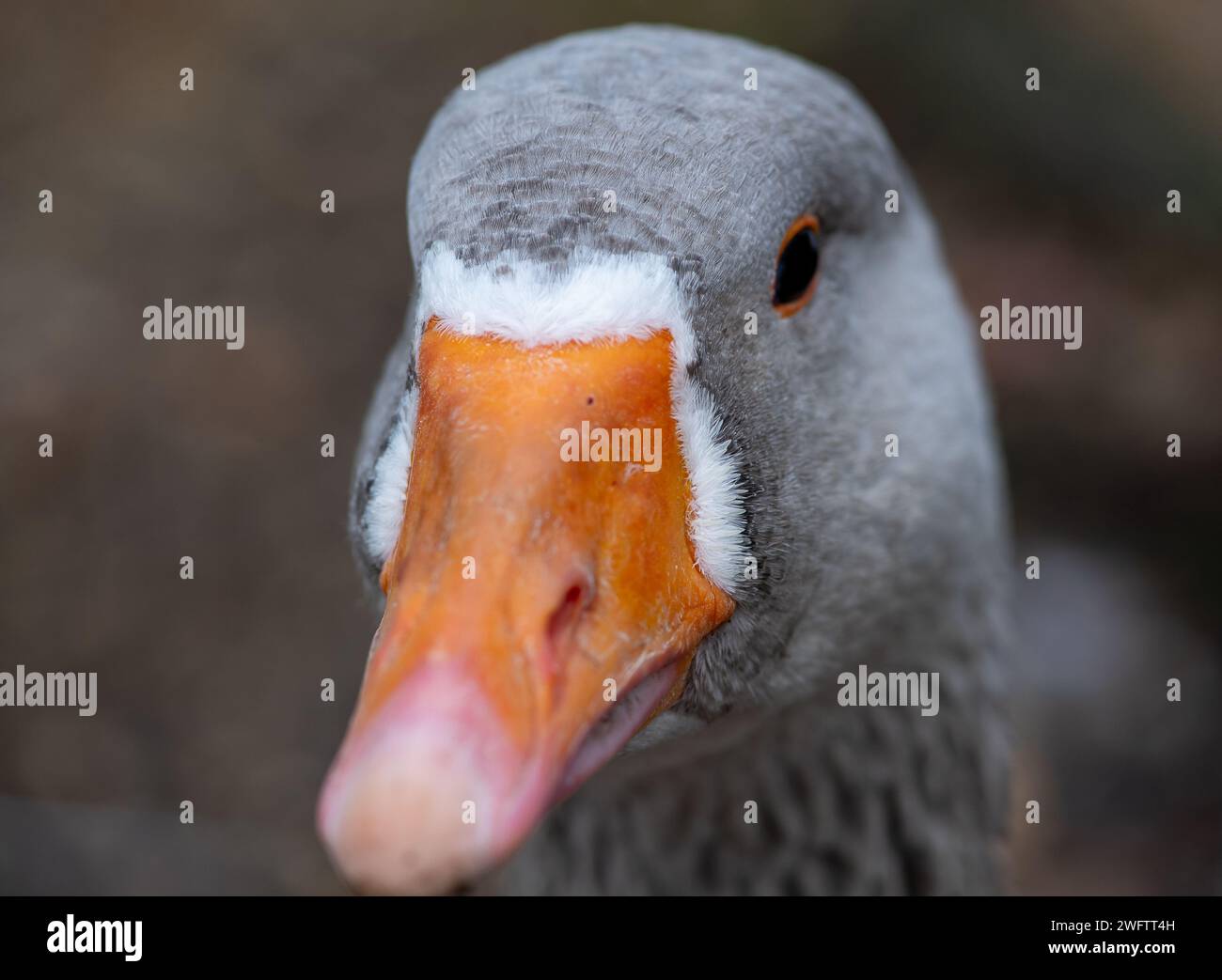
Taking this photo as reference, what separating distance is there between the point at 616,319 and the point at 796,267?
0.52 metres

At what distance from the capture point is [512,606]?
4.60ft

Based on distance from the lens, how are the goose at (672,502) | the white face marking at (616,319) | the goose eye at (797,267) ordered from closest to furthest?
the goose at (672,502)
the white face marking at (616,319)
the goose eye at (797,267)

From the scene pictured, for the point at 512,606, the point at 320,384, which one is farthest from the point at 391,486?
the point at 320,384

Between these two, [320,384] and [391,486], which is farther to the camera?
[320,384]

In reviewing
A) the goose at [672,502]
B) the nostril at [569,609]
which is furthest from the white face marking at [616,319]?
the nostril at [569,609]

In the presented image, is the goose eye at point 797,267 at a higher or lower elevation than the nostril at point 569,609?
higher

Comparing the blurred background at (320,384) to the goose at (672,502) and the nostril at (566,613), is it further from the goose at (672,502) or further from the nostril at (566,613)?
the nostril at (566,613)

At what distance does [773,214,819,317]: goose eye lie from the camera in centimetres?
193

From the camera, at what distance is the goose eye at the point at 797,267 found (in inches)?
76.0

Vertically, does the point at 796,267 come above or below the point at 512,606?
above

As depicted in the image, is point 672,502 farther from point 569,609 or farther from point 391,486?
point 391,486

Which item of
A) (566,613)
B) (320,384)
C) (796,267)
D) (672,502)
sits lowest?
(566,613)

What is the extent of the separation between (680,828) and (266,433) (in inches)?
135

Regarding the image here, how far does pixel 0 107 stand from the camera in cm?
589
